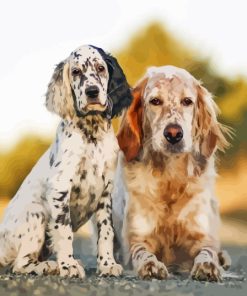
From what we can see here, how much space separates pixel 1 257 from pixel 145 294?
1353 millimetres

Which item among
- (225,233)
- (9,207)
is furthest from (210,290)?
(225,233)

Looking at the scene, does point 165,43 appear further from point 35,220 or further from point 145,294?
point 145,294

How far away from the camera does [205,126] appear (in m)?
6.57

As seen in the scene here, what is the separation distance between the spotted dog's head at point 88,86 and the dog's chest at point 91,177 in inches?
11.5

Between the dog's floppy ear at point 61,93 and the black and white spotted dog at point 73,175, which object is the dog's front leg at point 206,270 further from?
the dog's floppy ear at point 61,93

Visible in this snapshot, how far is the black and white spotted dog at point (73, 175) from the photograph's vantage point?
5.99m

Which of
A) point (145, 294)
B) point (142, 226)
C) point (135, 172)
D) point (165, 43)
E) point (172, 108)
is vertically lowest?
point (145, 294)

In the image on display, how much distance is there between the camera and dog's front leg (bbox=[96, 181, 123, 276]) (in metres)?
6.03

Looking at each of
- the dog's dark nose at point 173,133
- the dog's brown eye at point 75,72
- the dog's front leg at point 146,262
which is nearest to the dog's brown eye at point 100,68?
the dog's brown eye at point 75,72

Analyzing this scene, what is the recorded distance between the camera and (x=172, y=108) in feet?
20.3

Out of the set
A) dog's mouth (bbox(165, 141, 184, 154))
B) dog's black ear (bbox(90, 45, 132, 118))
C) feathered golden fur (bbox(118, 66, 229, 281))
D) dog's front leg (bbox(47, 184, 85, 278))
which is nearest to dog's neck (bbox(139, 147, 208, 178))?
feathered golden fur (bbox(118, 66, 229, 281))

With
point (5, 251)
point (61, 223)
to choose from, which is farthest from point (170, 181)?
point (5, 251)

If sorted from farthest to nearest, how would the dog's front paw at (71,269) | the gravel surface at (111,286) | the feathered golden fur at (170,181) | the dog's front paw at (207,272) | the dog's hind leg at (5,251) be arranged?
the feathered golden fur at (170,181), the dog's hind leg at (5,251), the dog's front paw at (207,272), the dog's front paw at (71,269), the gravel surface at (111,286)

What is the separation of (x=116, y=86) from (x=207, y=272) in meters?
1.56
